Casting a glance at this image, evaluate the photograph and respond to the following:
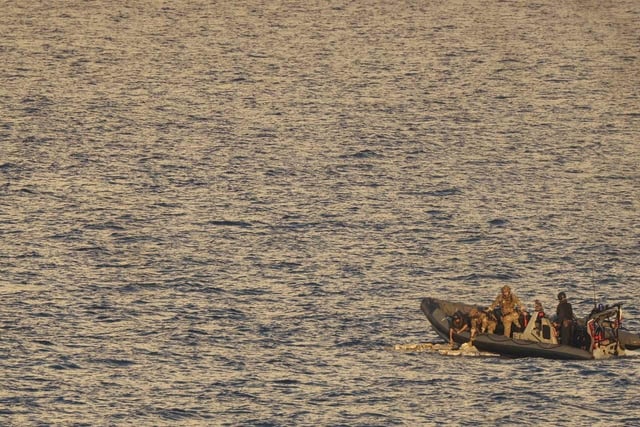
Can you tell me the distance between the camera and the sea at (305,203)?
156ft

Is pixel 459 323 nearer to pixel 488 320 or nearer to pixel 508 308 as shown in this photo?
pixel 488 320

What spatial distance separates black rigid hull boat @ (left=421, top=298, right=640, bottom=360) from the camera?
4584 centimetres

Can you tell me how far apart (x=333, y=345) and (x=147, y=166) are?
81.6ft

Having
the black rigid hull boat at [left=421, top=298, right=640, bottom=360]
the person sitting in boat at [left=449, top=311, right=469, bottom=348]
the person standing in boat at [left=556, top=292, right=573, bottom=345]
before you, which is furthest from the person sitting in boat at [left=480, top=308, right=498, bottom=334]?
the person standing in boat at [left=556, top=292, right=573, bottom=345]

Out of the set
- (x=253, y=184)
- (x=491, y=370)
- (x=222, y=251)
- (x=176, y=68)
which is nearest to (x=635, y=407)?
(x=491, y=370)

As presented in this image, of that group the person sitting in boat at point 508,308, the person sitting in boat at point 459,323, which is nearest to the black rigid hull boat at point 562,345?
the person sitting in boat at point 459,323

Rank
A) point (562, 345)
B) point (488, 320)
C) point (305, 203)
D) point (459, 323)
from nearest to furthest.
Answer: point (562, 345), point (488, 320), point (459, 323), point (305, 203)

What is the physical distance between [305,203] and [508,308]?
2298cm

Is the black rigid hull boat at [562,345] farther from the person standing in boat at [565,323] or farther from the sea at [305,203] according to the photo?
the sea at [305,203]

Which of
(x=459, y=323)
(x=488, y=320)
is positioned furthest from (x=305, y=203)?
(x=488, y=320)

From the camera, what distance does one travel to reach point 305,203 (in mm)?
67812

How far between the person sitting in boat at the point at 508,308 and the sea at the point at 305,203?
241cm

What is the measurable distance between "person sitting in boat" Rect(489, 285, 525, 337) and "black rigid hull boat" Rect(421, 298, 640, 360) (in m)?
0.27

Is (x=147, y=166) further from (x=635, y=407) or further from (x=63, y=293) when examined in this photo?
(x=635, y=407)
